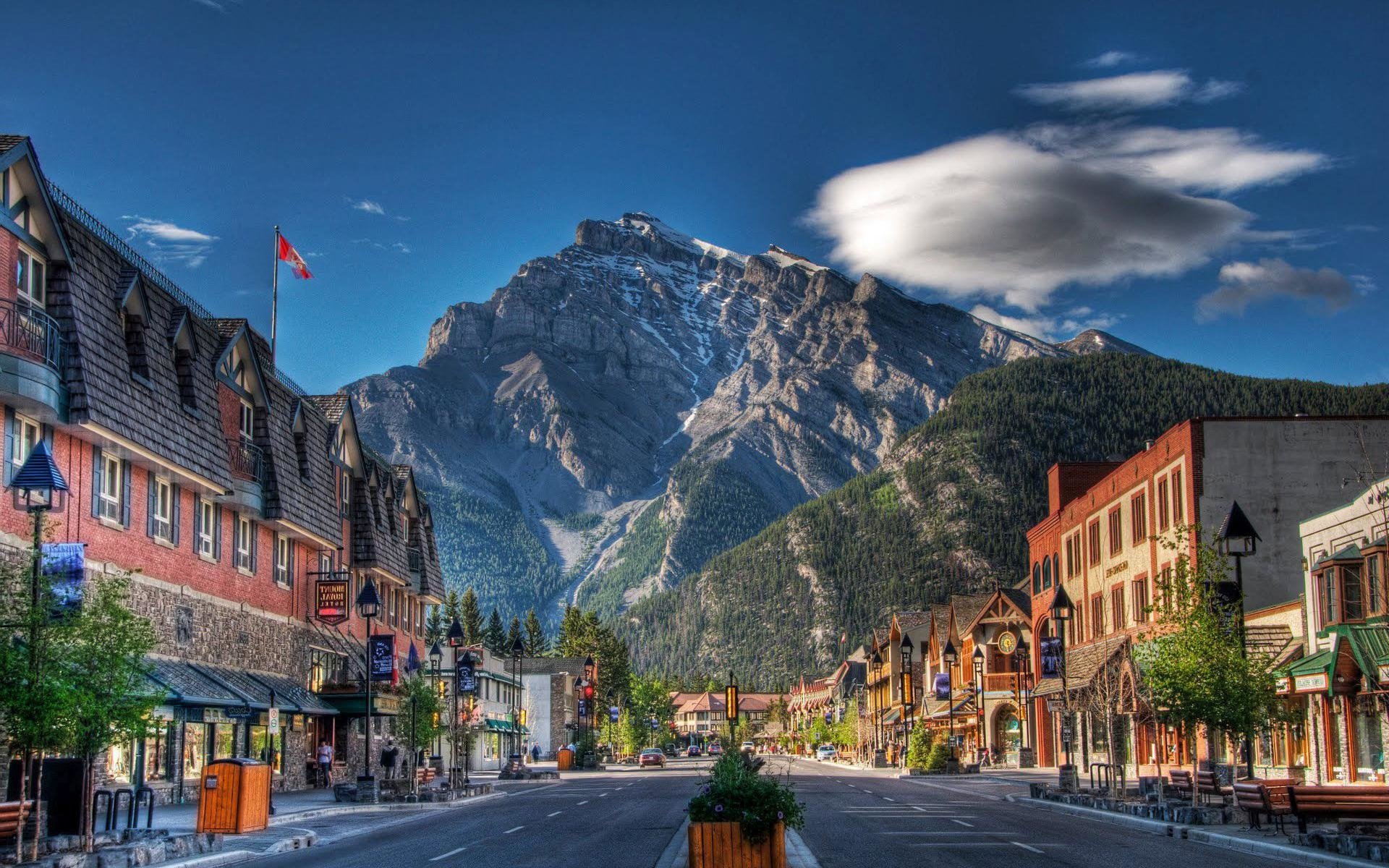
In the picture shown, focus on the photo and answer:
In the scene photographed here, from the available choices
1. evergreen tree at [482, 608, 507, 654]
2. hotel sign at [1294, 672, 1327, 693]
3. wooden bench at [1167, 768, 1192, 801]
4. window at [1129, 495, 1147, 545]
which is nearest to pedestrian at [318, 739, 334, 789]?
wooden bench at [1167, 768, 1192, 801]

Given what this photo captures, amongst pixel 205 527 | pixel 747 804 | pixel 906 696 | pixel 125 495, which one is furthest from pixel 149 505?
pixel 906 696

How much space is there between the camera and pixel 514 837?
2761 cm

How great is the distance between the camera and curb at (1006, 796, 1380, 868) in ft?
68.8

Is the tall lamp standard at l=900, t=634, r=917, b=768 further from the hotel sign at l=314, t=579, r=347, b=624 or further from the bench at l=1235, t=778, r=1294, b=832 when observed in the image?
the bench at l=1235, t=778, r=1294, b=832

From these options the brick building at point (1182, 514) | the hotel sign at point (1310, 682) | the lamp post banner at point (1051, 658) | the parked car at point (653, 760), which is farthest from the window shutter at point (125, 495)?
the parked car at point (653, 760)

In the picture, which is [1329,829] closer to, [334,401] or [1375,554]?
[1375,554]

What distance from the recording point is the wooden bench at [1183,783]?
1302 inches

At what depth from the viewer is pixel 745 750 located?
69.8ft

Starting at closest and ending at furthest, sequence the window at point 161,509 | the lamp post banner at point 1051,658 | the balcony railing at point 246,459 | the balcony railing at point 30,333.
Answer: the balcony railing at point 30,333, the window at point 161,509, the balcony railing at point 246,459, the lamp post banner at point 1051,658

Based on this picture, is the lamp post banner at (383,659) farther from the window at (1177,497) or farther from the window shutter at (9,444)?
the window at (1177,497)

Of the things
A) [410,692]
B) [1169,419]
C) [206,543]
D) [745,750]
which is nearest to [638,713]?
[1169,419]

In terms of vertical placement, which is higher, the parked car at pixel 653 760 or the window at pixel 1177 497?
the window at pixel 1177 497

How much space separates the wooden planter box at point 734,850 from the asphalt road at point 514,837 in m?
3.03

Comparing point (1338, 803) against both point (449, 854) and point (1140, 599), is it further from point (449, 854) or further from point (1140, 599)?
point (1140, 599)
